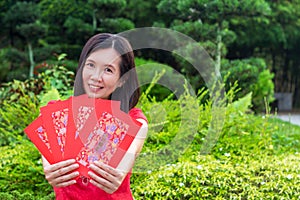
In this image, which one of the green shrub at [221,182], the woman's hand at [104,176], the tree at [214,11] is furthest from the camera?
the tree at [214,11]

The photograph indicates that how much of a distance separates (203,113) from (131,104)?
2.88 metres

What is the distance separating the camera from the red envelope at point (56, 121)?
1609 mm

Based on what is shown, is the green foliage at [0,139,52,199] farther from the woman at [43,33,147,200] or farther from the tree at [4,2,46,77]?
the tree at [4,2,46,77]

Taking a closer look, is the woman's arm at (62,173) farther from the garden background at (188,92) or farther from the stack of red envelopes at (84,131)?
the garden background at (188,92)

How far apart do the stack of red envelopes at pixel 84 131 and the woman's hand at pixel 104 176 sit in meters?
0.05

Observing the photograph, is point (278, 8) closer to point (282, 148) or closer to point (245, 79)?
point (245, 79)

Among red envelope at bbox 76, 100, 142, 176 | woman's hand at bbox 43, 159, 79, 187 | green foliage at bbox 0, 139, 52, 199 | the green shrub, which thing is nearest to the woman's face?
red envelope at bbox 76, 100, 142, 176

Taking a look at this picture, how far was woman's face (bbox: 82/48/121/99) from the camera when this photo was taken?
1.67m

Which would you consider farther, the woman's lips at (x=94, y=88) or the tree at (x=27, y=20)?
the tree at (x=27, y=20)

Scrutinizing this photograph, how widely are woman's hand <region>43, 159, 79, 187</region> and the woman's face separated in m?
0.27

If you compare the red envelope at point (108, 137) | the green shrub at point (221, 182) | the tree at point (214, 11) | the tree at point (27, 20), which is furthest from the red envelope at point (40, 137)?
the tree at point (27, 20)

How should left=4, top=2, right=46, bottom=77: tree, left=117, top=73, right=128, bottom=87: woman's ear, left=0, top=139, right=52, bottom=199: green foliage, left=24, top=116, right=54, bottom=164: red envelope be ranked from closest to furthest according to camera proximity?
left=24, top=116, right=54, bottom=164: red envelope
left=117, top=73, right=128, bottom=87: woman's ear
left=0, top=139, right=52, bottom=199: green foliage
left=4, top=2, right=46, bottom=77: tree

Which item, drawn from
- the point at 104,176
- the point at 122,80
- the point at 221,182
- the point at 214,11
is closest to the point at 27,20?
the point at 214,11

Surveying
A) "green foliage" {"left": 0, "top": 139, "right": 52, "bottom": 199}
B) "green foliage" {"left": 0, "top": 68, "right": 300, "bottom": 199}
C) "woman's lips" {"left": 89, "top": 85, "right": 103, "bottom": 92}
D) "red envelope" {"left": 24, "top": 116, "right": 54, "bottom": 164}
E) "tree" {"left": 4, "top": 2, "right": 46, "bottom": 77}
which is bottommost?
"tree" {"left": 4, "top": 2, "right": 46, "bottom": 77}
